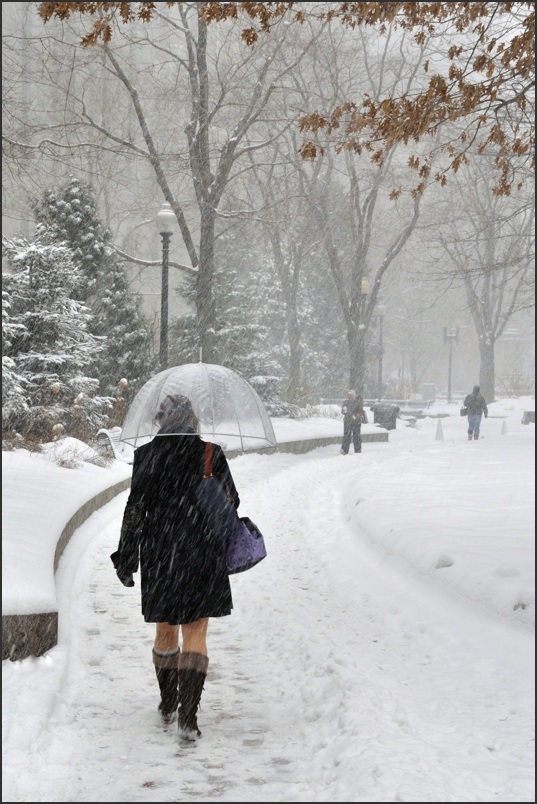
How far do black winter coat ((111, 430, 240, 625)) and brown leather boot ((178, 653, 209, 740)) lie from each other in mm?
226

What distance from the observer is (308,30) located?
92.8ft

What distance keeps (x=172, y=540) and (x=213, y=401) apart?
4.53 m

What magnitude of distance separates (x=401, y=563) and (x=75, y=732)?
487 centimetres

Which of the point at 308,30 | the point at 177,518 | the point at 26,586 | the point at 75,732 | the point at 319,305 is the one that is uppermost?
the point at 308,30

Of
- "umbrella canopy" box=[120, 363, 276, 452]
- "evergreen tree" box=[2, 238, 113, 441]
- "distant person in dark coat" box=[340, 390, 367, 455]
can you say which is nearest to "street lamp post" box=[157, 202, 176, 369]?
"evergreen tree" box=[2, 238, 113, 441]

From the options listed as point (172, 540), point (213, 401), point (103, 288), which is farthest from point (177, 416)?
point (103, 288)

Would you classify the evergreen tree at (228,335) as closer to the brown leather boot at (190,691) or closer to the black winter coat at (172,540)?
the black winter coat at (172,540)

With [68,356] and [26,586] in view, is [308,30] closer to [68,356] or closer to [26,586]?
[68,356]

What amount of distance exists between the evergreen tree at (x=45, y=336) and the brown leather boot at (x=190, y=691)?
11.0 m

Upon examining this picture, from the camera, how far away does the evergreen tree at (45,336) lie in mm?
15781

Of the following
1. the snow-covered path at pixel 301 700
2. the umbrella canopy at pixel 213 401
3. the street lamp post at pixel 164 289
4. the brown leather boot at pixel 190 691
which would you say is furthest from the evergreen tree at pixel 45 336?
the brown leather boot at pixel 190 691

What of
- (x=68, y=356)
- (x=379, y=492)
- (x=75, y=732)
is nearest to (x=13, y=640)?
(x=75, y=732)

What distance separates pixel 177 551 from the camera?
4.85 m

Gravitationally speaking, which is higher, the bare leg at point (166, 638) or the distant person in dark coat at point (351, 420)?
the distant person in dark coat at point (351, 420)
